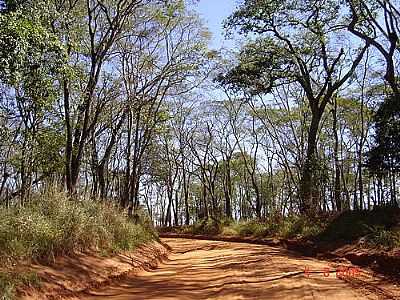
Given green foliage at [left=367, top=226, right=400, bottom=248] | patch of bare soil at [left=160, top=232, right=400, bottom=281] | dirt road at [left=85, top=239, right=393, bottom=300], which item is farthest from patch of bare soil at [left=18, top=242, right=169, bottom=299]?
green foliage at [left=367, top=226, right=400, bottom=248]

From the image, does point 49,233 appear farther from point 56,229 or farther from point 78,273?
point 78,273

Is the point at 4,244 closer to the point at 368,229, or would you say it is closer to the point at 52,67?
the point at 52,67

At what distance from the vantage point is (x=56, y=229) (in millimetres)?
9617

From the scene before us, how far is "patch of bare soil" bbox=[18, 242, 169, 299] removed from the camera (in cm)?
761

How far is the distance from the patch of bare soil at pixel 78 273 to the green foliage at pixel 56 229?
29 cm

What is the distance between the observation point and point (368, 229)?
13641 mm

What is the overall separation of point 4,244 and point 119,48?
53.4 feet

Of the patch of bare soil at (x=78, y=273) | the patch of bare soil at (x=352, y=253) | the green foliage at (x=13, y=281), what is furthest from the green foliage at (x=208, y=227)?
the green foliage at (x=13, y=281)

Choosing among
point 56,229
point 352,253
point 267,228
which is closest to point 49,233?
point 56,229

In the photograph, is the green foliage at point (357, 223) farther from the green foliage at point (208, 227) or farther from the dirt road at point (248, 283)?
the green foliage at point (208, 227)

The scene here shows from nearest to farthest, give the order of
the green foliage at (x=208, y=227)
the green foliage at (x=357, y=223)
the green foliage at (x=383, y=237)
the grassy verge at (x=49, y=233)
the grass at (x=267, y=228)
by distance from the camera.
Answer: the grassy verge at (x=49, y=233) → the green foliage at (x=383, y=237) → the green foliage at (x=357, y=223) → the grass at (x=267, y=228) → the green foliage at (x=208, y=227)

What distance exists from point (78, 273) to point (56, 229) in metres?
1.15

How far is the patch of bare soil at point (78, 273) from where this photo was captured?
25.0 ft

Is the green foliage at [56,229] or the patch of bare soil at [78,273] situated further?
the green foliage at [56,229]
